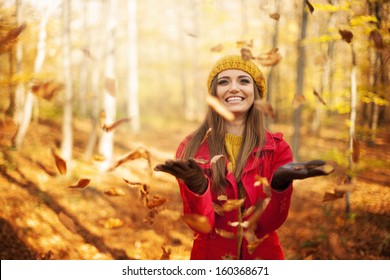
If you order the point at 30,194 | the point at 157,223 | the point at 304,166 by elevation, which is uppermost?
the point at 304,166

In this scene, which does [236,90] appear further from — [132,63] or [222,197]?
[132,63]

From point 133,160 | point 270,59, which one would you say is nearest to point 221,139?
point 270,59

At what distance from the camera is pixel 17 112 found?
7012 millimetres

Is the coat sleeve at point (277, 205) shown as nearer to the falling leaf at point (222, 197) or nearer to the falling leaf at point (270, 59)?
the falling leaf at point (222, 197)

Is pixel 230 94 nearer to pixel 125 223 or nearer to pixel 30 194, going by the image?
pixel 125 223

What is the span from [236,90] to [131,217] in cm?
407

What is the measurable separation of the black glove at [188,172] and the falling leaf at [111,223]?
3.83 m

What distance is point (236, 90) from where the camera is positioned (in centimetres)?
152

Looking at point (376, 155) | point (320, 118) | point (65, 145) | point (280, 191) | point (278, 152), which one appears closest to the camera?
point (280, 191)

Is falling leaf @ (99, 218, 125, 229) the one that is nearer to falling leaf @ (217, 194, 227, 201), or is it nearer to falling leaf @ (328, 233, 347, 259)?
falling leaf @ (328, 233, 347, 259)

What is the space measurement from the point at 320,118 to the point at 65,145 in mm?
8947

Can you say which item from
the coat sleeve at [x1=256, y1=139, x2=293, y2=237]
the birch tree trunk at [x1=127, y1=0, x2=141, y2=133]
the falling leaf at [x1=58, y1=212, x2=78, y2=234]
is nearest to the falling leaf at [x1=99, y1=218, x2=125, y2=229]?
the falling leaf at [x1=58, y1=212, x2=78, y2=234]

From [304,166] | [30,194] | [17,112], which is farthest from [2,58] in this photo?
[304,166]

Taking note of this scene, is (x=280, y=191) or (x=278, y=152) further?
(x=278, y=152)
